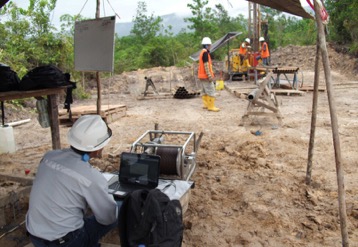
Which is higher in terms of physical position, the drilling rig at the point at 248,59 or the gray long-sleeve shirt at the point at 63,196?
the drilling rig at the point at 248,59

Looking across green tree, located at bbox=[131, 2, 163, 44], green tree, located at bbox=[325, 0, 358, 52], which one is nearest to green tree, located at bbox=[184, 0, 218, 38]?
green tree, located at bbox=[131, 2, 163, 44]

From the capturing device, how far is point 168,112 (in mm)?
10820

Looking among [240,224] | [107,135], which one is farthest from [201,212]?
[107,135]

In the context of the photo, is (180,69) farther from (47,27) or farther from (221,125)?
(221,125)

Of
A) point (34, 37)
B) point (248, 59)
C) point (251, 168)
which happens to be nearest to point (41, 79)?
point (251, 168)

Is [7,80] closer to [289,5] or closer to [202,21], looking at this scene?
[289,5]

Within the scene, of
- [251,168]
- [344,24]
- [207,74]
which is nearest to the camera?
[251,168]

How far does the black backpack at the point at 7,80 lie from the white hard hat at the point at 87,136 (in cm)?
206

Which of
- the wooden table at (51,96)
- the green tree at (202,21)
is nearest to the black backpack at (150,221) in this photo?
the wooden table at (51,96)

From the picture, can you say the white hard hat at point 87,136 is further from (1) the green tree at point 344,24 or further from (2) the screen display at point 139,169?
(1) the green tree at point 344,24

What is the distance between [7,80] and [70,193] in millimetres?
2443

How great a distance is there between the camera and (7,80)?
4293 millimetres

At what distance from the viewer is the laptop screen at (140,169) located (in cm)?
362

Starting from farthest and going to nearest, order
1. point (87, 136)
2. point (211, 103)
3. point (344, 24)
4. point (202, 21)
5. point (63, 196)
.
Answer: point (202, 21)
point (344, 24)
point (211, 103)
point (87, 136)
point (63, 196)
